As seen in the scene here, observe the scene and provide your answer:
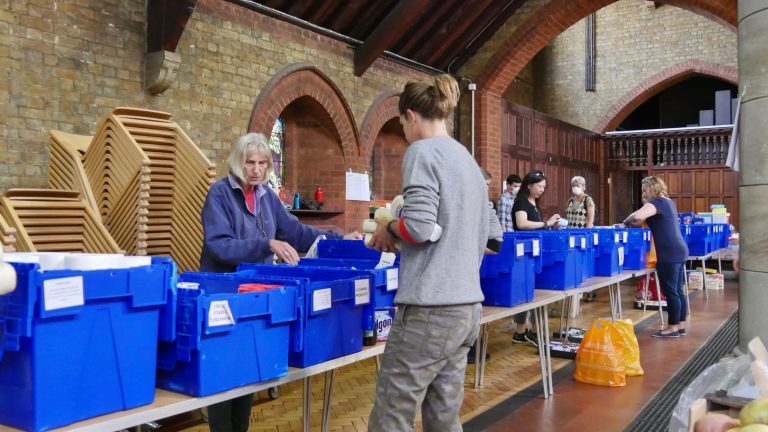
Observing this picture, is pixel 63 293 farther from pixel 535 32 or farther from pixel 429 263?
pixel 535 32

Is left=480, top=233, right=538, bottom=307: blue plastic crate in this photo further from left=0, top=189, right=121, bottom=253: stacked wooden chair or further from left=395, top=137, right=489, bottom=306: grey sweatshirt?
left=0, top=189, right=121, bottom=253: stacked wooden chair

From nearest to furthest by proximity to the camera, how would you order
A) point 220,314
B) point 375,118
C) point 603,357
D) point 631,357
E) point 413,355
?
point 220,314, point 413,355, point 603,357, point 631,357, point 375,118

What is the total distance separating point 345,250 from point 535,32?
7.78 m

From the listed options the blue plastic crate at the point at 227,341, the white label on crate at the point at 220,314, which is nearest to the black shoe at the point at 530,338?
the blue plastic crate at the point at 227,341

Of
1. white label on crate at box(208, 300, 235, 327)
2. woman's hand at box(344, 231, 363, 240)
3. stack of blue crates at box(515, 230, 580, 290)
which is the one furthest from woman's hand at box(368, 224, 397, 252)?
stack of blue crates at box(515, 230, 580, 290)

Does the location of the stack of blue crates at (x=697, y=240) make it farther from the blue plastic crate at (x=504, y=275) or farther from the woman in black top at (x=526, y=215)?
the blue plastic crate at (x=504, y=275)

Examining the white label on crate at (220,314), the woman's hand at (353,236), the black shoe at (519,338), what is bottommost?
the black shoe at (519,338)

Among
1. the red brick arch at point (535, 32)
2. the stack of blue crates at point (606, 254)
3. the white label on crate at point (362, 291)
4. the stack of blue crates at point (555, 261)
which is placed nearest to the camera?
the white label on crate at point (362, 291)

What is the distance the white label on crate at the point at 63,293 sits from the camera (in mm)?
1569

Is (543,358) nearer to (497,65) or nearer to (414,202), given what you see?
(414,202)

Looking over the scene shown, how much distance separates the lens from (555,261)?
14.3 ft

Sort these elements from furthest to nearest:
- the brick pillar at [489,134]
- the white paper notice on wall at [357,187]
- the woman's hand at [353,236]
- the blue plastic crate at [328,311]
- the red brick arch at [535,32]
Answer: the brick pillar at [489,134] → the red brick arch at [535,32] → the white paper notice on wall at [357,187] → the woman's hand at [353,236] → the blue plastic crate at [328,311]

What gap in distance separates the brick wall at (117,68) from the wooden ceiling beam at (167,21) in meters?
0.12

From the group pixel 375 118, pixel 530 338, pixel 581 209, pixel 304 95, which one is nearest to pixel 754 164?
pixel 530 338
